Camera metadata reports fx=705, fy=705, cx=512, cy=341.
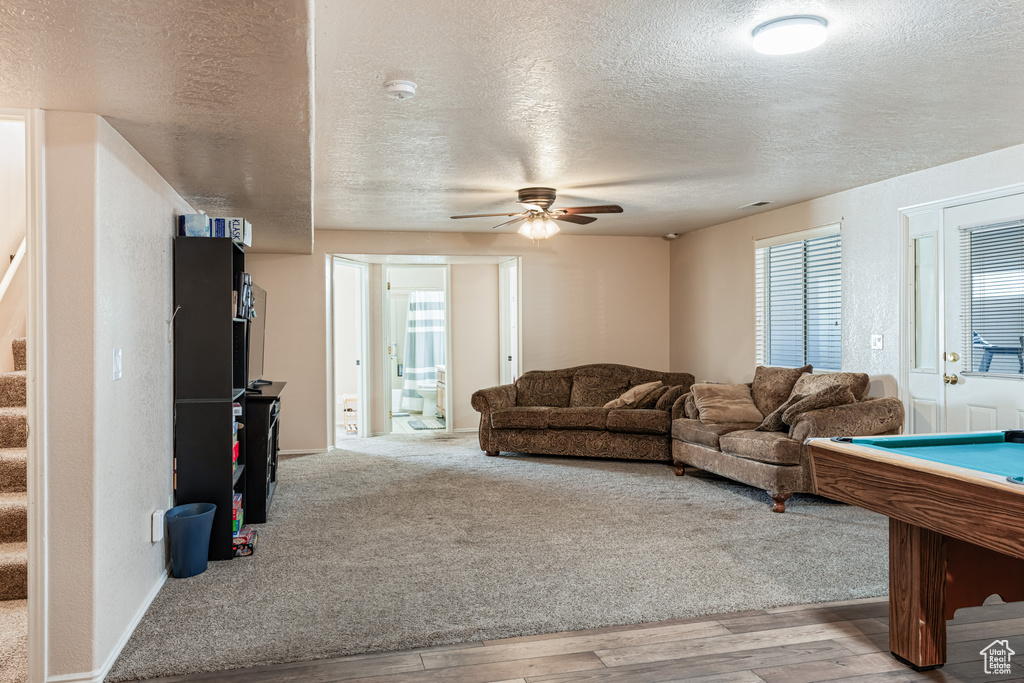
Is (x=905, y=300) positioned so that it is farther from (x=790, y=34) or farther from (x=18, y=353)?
(x=18, y=353)

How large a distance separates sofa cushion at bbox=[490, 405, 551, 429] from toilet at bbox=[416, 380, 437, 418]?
339 centimetres

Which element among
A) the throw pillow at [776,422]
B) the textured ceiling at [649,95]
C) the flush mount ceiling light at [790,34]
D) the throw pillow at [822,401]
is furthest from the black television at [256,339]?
the flush mount ceiling light at [790,34]

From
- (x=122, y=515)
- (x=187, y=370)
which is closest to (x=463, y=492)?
(x=187, y=370)

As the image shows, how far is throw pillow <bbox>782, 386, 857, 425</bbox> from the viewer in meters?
4.81

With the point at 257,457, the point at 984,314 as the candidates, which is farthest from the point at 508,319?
the point at 984,314

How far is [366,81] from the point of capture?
3.01 m

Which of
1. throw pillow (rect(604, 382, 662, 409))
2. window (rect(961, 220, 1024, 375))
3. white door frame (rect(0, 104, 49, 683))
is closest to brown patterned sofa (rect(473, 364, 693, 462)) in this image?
throw pillow (rect(604, 382, 662, 409))

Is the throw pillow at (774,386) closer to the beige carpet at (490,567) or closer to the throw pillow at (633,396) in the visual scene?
the beige carpet at (490,567)

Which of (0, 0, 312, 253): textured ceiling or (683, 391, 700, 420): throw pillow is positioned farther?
(683, 391, 700, 420): throw pillow

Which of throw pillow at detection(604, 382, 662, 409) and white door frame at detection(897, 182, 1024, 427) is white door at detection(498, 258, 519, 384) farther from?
white door frame at detection(897, 182, 1024, 427)

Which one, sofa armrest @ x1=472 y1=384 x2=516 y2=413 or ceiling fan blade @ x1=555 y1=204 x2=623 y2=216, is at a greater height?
ceiling fan blade @ x1=555 y1=204 x2=623 y2=216

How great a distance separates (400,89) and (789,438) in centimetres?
343

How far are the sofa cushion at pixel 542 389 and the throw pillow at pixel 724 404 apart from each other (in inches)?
68.7

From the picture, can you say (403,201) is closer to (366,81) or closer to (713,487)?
(366,81)
